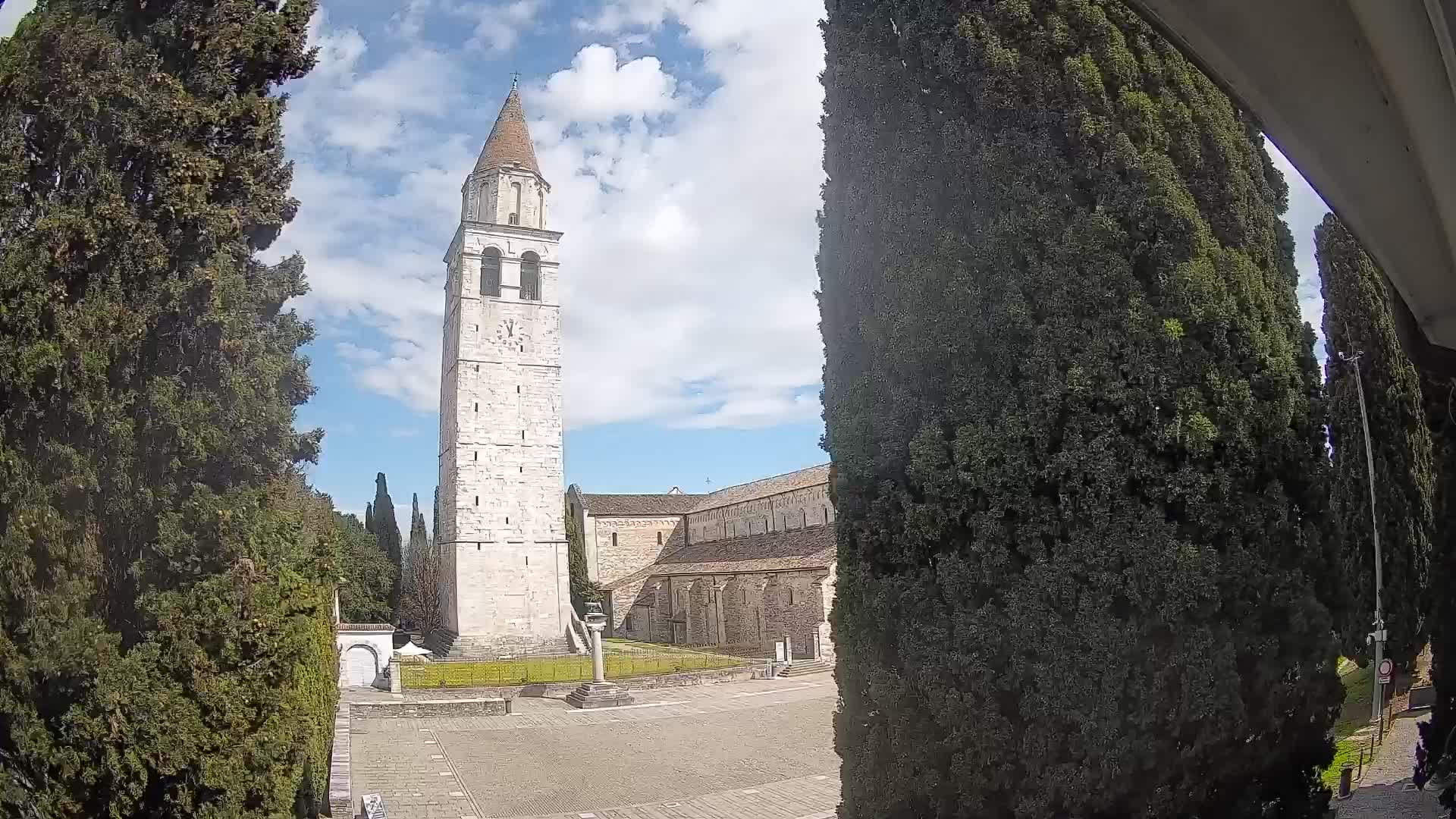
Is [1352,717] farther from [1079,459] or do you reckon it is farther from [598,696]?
[598,696]

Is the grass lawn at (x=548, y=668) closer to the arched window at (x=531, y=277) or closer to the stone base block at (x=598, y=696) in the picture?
the stone base block at (x=598, y=696)

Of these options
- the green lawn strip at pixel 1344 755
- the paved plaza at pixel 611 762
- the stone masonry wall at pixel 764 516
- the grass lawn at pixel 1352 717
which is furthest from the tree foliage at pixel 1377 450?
the stone masonry wall at pixel 764 516

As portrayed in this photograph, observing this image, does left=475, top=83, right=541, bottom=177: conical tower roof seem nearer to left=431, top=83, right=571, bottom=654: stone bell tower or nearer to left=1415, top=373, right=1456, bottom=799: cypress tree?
left=431, top=83, right=571, bottom=654: stone bell tower

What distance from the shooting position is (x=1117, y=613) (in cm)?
509

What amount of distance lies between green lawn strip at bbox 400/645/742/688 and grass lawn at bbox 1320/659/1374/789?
1669 centimetres

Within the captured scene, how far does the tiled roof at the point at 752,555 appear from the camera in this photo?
109 ft

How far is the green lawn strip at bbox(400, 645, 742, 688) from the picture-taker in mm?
25516

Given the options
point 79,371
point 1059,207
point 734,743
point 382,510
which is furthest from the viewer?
point 382,510

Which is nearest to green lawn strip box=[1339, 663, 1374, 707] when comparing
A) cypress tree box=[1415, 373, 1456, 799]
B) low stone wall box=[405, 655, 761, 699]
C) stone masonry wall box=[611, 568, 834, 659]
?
cypress tree box=[1415, 373, 1456, 799]

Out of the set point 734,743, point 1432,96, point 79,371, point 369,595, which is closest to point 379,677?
point 734,743

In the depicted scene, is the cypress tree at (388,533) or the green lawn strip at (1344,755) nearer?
the green lawn strip at (1344,755)

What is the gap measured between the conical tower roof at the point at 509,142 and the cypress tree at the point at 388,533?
66.3 ft

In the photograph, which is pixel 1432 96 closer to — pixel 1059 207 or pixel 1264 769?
pixel 1059 207

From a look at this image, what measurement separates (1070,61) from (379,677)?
957 inches
